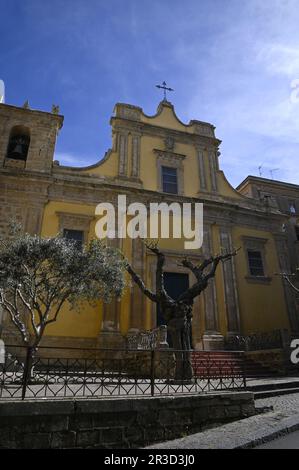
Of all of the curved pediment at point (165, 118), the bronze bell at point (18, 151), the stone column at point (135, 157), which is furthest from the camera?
the curved pediment at point (165, 118)

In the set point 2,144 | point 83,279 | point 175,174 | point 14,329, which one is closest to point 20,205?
point 2,144

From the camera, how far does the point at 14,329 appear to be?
12.5 m

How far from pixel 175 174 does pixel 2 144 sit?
8.88 metres

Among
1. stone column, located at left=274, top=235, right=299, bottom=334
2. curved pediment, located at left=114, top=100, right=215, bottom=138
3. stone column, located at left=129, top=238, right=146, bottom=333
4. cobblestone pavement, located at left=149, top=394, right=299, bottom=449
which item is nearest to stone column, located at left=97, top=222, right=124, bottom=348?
stone column, located at left=129, top=238, right=146, bottom=333

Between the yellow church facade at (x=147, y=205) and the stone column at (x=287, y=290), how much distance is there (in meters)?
0.06

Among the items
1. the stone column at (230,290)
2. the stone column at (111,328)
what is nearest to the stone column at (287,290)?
the stone column at (230,290)

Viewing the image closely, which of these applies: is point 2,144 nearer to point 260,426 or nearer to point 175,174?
point 175,174

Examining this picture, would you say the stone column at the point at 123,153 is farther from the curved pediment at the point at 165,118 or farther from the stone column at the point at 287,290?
the stone column at the point at 287,290

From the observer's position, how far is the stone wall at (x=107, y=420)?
15.8 feet

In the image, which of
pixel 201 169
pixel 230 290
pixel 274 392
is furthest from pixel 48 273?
pixel 201 169

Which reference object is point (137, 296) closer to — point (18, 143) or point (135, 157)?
point (135, 157)

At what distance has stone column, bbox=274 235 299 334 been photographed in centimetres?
1723

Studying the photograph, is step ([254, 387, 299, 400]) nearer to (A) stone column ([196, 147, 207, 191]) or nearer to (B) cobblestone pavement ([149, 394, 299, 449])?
(B) cobblestone pavement ([149, 394, 299, 449])

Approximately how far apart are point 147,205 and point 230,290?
5843 mm
